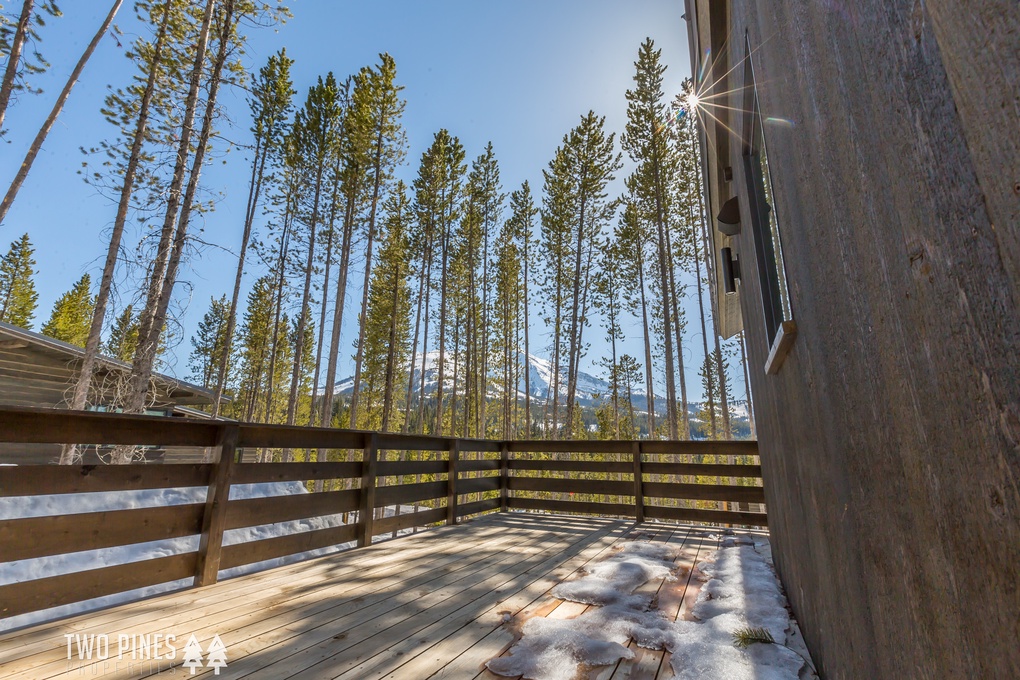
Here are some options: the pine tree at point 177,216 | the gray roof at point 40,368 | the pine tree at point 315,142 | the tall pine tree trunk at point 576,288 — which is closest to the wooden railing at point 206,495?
the pine tree at point 177,216

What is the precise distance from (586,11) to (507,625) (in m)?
8.21

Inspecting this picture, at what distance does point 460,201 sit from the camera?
1380cm

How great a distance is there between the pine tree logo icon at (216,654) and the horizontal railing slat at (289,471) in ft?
3.69

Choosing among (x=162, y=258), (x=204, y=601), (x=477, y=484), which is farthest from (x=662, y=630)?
(x=162, y=258)

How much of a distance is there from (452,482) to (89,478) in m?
3.07

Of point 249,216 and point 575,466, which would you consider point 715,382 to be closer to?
point 575,466

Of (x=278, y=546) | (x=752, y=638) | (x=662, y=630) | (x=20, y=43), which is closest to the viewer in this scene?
(x=752, y=638)

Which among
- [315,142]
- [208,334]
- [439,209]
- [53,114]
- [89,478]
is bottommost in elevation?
[89,478]

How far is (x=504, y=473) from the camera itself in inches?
226

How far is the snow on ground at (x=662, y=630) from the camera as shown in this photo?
1.52 m

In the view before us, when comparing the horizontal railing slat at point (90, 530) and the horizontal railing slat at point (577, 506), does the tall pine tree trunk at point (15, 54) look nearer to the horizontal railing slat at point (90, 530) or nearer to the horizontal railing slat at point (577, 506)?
the horizontal railing slat at point (90, 530)

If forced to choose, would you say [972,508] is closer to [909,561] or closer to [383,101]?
[909,561]

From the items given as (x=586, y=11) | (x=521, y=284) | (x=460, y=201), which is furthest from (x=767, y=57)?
(x=521, y=284)

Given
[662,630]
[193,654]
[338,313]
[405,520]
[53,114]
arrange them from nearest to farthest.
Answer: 1. [193,654]
2. [662,630]
3. [405,520]
4. [53,114]
5. [338,313]
